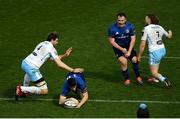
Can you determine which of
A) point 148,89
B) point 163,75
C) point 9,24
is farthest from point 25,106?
point 9,24

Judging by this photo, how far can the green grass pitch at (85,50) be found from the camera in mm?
14492

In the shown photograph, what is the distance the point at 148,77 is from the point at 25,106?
4.50 m

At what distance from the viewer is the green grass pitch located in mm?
14492

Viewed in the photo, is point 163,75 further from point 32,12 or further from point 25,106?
point 32,12

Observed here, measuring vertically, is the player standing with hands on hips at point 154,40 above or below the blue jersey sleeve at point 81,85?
above

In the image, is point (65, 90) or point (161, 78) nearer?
point (65, 90)

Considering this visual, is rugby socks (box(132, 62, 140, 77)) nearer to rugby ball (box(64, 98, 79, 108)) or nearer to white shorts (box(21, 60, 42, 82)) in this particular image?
rugby ball (box(64, 98, 79, 108))

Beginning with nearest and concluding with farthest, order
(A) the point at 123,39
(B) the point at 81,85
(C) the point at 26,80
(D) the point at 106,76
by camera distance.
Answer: (B) the point at 81,85 → (C) the point at 26,80 → (A) the point at 123,39 → (D) the point at 106,76

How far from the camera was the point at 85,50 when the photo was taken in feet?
63.9

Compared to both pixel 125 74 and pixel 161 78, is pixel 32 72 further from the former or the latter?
pixel 161 78

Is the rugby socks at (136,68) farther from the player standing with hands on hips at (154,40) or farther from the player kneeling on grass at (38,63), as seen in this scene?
the player kneeling on grass at (38,63)

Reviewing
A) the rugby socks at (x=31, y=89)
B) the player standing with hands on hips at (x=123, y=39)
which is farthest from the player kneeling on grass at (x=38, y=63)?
the player standing with hands on hips at (x=123, y=39)

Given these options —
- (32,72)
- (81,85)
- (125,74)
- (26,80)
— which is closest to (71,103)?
(81,85)

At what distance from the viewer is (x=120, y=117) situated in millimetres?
13773
